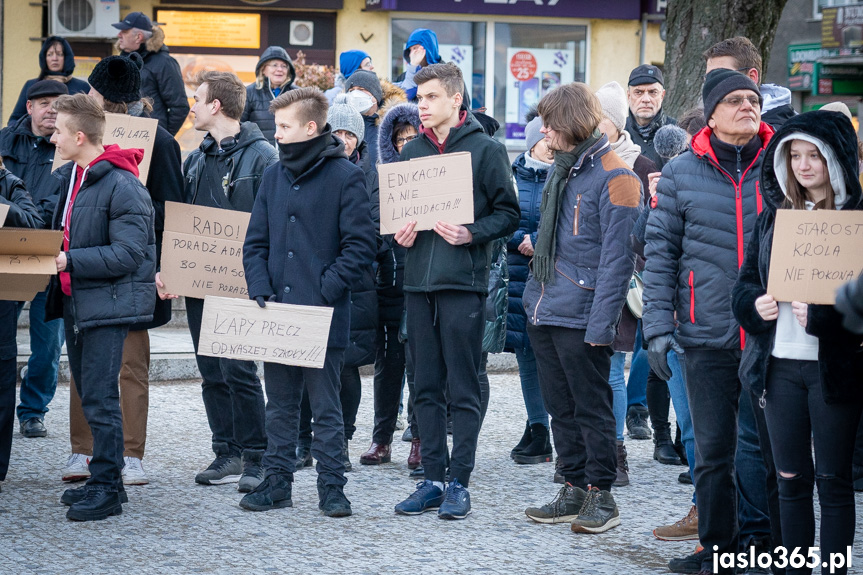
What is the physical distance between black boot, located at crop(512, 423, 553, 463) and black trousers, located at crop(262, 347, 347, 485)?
1.63m

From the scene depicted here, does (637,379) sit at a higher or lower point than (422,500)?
higher

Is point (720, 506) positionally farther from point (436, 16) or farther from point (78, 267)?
point (436, 16)

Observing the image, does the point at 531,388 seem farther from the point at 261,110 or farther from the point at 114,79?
the point at 261,110

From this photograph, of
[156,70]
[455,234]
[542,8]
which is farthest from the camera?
[542,8]

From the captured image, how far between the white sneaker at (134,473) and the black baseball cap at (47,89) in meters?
2.52

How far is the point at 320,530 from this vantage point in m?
5.51

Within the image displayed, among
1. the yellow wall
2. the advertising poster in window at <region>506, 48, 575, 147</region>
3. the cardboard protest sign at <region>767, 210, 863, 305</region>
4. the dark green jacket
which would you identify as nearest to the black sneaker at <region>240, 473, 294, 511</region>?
the dark green jacket

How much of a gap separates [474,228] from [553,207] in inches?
16.1

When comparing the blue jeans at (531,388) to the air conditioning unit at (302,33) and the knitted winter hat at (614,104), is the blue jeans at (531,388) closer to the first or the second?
the knitted winter hat at (614,104)

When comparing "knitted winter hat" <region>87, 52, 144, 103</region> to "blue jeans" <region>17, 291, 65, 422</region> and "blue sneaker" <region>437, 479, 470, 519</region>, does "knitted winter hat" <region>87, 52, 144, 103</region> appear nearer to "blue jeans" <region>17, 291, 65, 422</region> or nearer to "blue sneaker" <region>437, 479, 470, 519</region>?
"blue jeans" <region>17, 291, 65, 422</region>

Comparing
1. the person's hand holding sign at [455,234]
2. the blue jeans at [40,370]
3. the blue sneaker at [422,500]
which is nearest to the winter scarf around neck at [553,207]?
the person's hand holding sign at [455,234]

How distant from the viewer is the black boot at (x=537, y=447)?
7139mm

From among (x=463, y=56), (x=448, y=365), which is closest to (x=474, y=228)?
(x=448, y=365)

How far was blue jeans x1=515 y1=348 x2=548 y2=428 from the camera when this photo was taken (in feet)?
23.5
